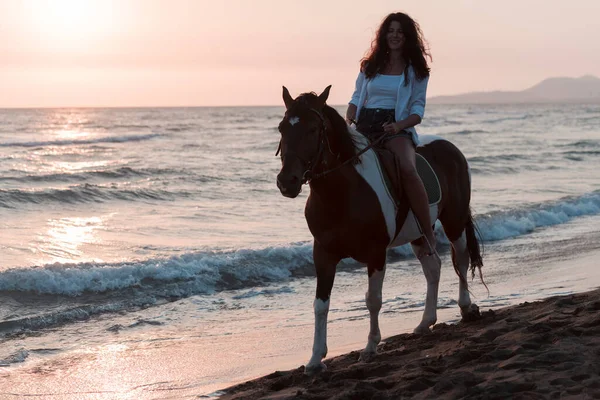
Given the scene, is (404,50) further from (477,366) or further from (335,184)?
(477,366)

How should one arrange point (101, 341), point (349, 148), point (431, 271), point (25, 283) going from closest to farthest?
point (349, 148), point (431, 271), point (101, 341), point (25, 283)

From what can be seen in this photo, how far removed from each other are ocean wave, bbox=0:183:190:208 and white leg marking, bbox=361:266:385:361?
12606 mm

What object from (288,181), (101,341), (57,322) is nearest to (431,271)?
(288,181)

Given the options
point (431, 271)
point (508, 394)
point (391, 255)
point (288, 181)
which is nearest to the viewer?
point (508, 394)

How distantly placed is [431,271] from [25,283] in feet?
15.7

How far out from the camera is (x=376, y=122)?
605 centimetres

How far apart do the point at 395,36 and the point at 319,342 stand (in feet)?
7.28

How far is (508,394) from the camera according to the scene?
13.6ft

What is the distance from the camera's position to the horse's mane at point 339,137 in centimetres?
528

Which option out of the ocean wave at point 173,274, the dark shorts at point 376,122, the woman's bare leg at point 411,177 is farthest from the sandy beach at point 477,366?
the ocean wave at point 173,274

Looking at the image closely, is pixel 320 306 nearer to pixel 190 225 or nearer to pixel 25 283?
pixel 25 283

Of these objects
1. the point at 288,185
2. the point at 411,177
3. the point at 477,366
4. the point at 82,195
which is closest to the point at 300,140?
the point at 288,185

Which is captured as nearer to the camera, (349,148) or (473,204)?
(349,148)

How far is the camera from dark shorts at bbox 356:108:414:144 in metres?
6.01
